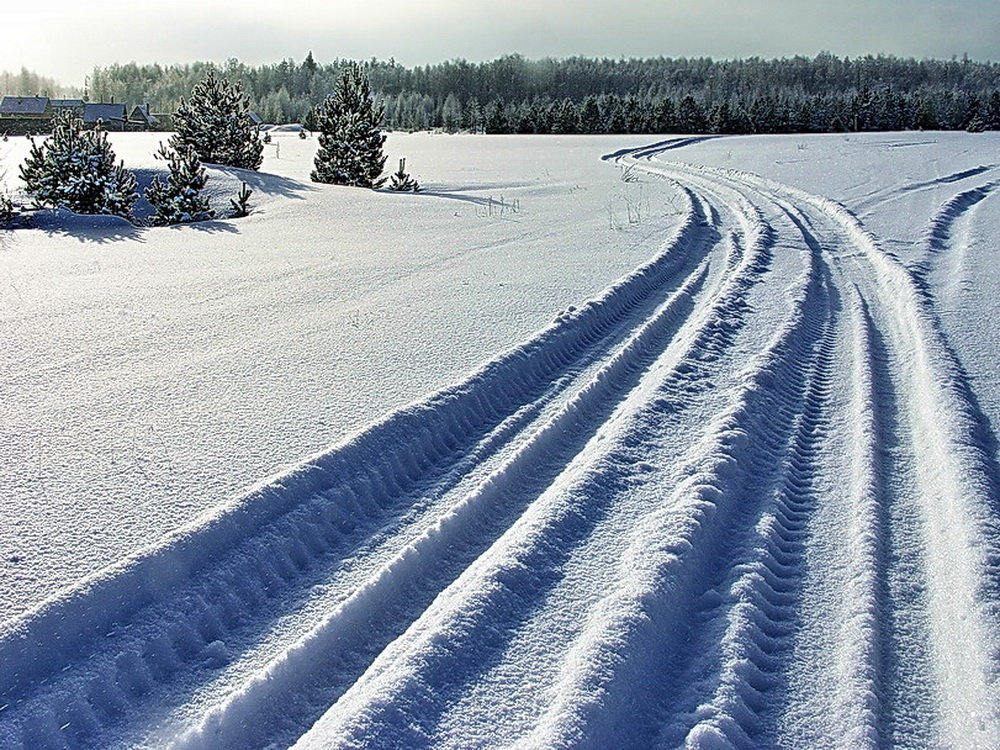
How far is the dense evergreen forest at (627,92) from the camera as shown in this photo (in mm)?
72000

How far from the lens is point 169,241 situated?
1241cm

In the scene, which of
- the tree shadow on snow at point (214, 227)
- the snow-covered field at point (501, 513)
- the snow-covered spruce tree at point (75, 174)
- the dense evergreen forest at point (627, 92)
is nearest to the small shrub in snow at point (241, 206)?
the tree shadow on snow at point (214, 227)

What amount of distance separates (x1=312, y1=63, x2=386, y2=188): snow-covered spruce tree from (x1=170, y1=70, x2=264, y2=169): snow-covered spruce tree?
2.90 meters

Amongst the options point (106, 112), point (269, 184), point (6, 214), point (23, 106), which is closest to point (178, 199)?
point (6, 214)

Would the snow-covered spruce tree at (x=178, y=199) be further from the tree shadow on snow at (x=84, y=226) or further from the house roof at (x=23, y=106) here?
the house roof at (x=23, y=106)

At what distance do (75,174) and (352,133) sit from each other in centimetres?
913

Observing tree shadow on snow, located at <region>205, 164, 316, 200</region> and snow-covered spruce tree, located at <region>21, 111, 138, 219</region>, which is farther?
tree shadow on snow, located at <region>205, 164, 316, 200</region>

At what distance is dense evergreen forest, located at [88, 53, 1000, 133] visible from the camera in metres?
72.0

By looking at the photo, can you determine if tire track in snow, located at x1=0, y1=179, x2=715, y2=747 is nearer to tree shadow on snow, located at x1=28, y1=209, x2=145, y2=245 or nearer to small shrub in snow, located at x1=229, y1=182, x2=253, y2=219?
tree shadow on snow, located at x1=28, y1=209, x2=145, y2=245

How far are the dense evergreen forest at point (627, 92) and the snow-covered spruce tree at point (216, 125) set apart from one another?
50.2 meters

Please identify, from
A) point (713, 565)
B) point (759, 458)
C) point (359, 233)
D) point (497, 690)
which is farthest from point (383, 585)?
point (359, 233)

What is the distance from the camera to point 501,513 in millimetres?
4086

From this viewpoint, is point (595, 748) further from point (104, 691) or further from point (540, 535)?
point (104, 691)

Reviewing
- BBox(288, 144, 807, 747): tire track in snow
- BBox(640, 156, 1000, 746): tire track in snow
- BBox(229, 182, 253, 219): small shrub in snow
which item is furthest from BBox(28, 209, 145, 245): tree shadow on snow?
BBox(640, 156, 1000, 746): tire track in snow
